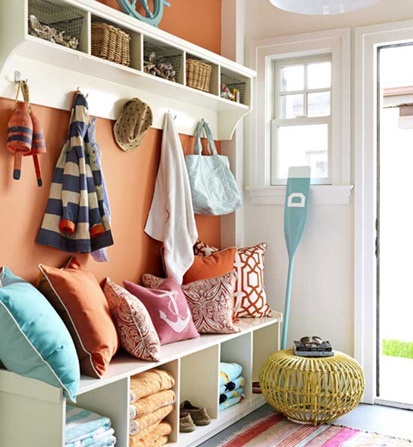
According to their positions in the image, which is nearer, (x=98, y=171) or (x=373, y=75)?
(x=98, y=171)

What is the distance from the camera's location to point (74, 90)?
3008 mm

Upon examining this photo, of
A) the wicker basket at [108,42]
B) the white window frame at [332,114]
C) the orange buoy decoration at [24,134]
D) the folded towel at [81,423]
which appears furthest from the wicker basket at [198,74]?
the folded towel at [81,423]

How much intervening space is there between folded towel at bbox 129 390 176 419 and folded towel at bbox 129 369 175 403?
2 cm

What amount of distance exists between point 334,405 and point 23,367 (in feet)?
5.54

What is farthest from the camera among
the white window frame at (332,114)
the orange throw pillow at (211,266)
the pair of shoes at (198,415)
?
the white window frame at (332,114)

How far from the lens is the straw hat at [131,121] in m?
3.25

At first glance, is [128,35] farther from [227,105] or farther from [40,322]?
[40,322]

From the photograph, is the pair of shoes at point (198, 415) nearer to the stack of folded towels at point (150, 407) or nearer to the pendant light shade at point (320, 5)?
the stack of folded towels at point (150, 407)

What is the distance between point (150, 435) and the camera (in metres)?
2.85

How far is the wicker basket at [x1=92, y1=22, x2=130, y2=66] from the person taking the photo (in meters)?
2.85

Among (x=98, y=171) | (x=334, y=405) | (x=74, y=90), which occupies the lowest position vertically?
(x=334, y=405)

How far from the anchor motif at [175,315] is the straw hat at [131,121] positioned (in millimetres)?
772

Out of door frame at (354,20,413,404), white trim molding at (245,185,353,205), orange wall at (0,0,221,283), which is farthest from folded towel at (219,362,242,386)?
white trim molding at (245,185,353,205)

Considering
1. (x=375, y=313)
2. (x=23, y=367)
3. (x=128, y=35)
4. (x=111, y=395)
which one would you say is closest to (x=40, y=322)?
(x=23, y=367)
